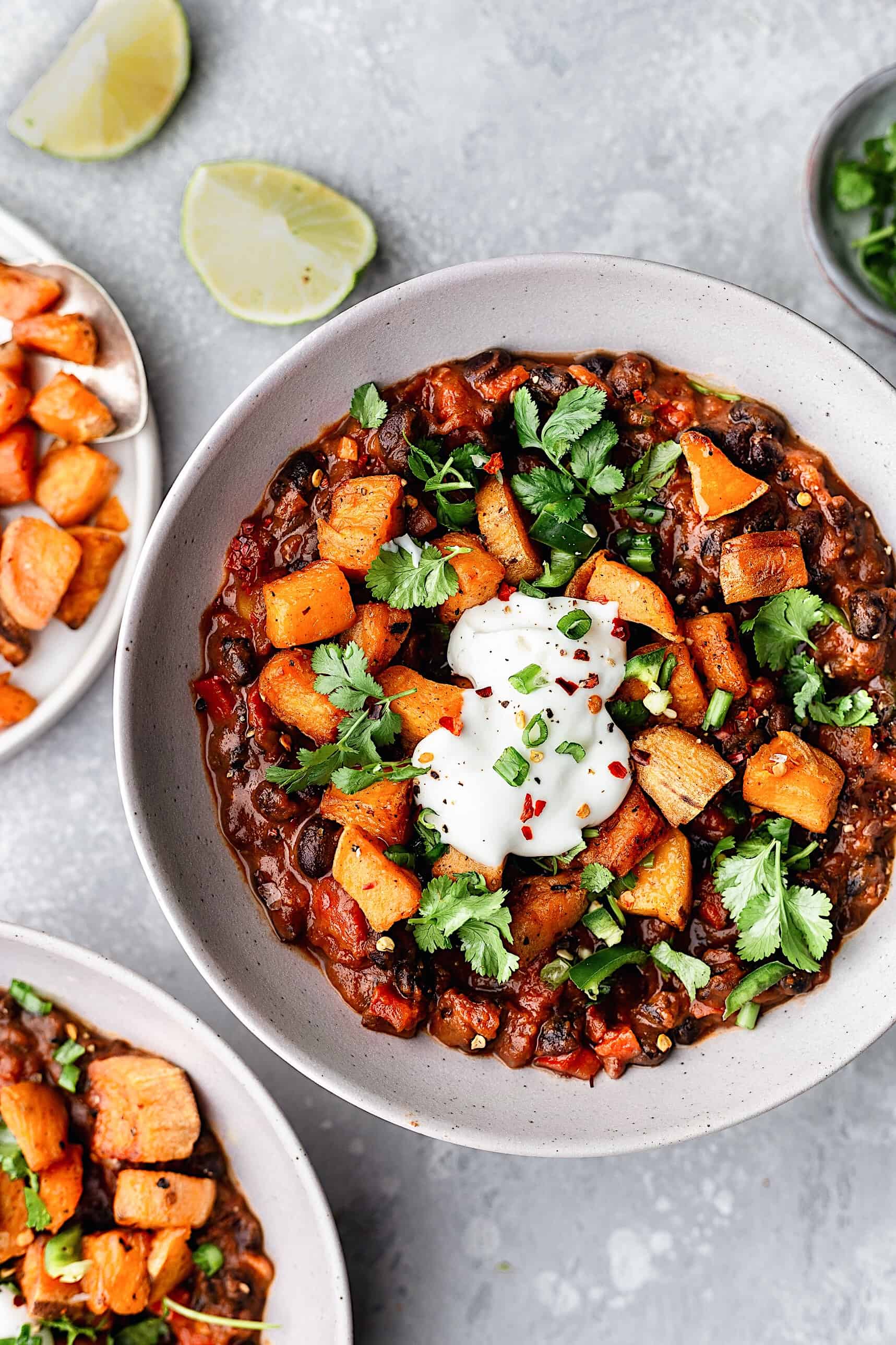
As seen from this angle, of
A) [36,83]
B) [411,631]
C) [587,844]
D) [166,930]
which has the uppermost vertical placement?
[36,83]

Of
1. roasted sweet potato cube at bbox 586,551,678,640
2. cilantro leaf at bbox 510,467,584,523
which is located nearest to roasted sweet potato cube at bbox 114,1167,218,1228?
roasted sweet potato cube at bbox 586,551,678,640

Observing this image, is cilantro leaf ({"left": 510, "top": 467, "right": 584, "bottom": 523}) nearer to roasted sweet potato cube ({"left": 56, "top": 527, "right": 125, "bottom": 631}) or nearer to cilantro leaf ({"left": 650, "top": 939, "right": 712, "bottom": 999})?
cilantro leaf ({"left": 650, "top": 939, "right": 712, "bottom": 999})

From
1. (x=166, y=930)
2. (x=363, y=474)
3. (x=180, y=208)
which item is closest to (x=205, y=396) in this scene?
(x=180, y=208)

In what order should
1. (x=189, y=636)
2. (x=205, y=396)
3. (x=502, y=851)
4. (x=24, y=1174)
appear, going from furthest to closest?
1. (x=205, y=396)
2. (x=24, y=1174)
3. (x=189, y=636)
4. (x=502, y=851)

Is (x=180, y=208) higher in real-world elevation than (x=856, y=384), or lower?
higher

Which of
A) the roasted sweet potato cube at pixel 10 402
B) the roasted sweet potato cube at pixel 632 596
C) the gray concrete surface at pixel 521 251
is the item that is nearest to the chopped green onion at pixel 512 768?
the roasted sweet potato cube at pixel 632 596

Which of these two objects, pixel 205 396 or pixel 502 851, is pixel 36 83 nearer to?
pixel 205 396

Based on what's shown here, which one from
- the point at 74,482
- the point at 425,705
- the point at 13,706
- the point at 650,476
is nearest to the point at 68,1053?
the point at 13,706
